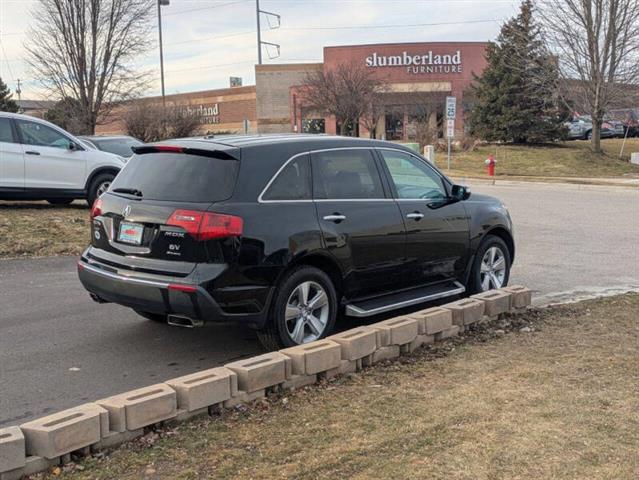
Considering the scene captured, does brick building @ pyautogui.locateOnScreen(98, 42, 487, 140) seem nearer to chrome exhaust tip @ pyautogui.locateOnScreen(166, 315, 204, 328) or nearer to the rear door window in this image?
the rear door window

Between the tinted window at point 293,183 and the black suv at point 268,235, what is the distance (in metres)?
0.01

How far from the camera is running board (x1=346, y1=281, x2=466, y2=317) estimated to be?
5.74 m

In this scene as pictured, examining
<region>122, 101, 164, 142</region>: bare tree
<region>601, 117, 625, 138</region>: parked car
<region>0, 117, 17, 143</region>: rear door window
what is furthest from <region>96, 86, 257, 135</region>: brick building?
<region>0, 117, 17, 143</region>: rear door window

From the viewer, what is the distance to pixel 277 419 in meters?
4.01

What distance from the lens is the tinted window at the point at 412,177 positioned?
6402mm

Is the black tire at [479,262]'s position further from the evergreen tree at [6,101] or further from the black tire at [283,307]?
the evergreen tree at [6,101]

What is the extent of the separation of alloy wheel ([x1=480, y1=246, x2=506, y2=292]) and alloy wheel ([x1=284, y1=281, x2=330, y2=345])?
2.36 meters

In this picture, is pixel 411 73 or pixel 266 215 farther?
pixel 411 73

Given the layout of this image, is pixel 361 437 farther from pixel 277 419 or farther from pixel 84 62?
pixel 84 62

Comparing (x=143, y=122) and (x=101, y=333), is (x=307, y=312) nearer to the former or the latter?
(x=101, y=333)

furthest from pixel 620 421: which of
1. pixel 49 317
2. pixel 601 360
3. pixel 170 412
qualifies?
pixel 49 317

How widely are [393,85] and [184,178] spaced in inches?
1953

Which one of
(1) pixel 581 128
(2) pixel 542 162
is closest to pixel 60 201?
(2) pixel 542 162

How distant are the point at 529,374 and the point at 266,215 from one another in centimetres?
223
